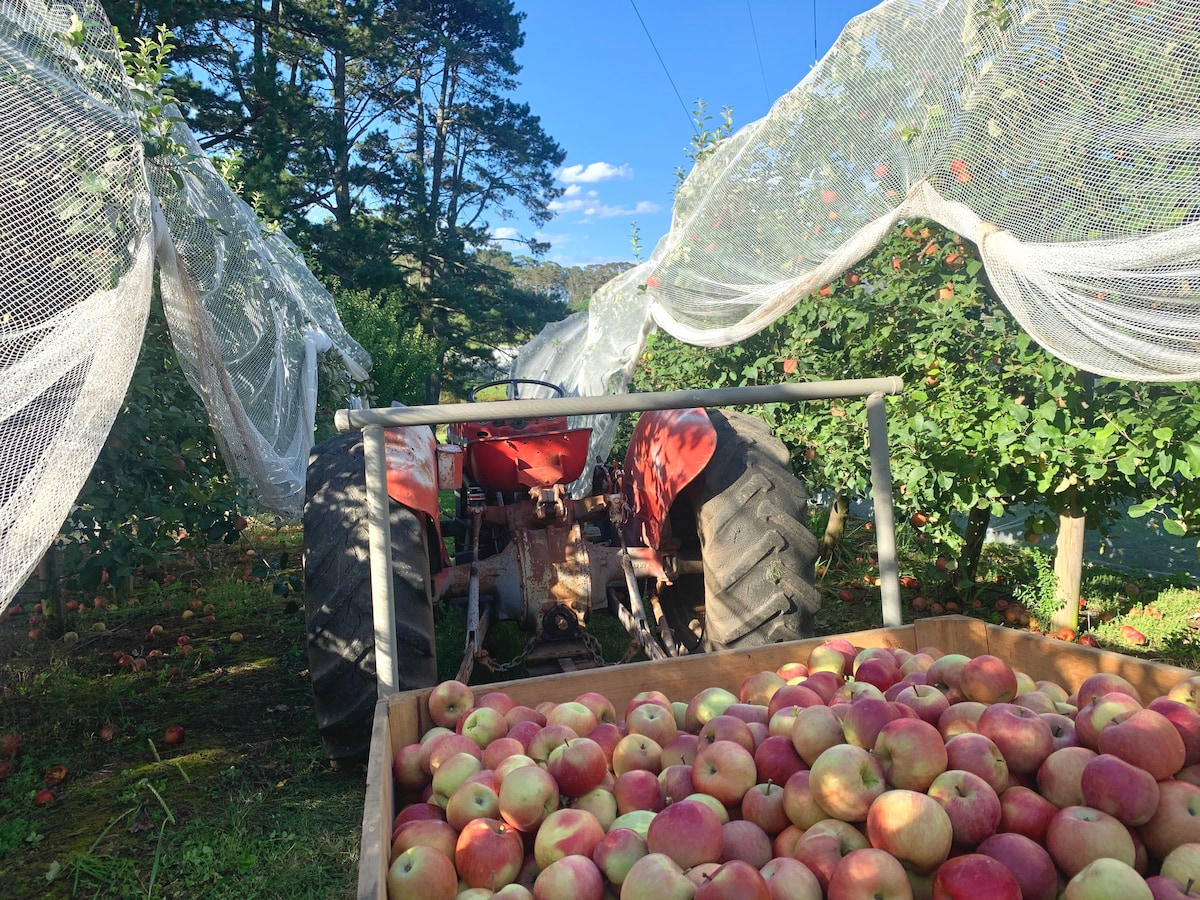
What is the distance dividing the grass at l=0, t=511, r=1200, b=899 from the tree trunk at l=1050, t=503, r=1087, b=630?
0.78 ft

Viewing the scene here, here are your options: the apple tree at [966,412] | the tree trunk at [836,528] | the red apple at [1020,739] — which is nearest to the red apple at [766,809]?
the red apple at [1020,739]

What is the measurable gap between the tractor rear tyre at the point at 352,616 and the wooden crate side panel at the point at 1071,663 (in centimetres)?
175

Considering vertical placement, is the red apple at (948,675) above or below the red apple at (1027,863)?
above

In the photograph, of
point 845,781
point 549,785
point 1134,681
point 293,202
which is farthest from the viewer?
point 293,202

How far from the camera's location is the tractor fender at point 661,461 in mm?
3223

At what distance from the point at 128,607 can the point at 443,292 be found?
59.4 ft

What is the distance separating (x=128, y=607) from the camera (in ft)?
17.7

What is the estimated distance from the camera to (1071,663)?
2.00 m

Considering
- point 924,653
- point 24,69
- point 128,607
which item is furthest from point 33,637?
point 924,653

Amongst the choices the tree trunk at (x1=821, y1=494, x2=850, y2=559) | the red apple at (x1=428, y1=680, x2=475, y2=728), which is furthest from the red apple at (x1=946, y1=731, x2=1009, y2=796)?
the tree trunk at (x1=821, y1=494, x2=850, y2=559)

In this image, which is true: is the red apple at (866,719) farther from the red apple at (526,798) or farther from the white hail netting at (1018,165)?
the white hail netting at (1018,165)

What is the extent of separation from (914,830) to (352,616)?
6.32ft

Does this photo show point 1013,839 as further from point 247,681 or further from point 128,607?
point 128,607

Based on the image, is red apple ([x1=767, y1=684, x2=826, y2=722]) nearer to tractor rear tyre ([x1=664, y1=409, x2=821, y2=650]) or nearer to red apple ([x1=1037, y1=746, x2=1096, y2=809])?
red apple ([x1=1037, y1=746, x2=1096, y2=809])
